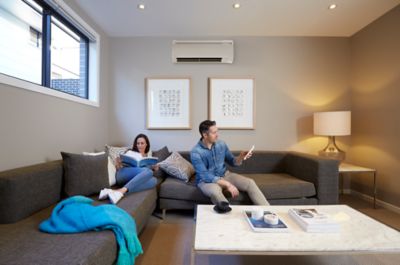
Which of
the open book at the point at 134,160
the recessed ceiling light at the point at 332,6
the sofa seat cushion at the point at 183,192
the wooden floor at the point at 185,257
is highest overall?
the recessed ceiling light at the point at 332,6

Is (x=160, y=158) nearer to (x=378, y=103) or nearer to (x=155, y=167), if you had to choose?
(x=155, y=167)

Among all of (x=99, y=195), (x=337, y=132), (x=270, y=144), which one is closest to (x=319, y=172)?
(x=337, y=132)

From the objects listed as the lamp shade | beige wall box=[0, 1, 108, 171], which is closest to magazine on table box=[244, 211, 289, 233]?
beige wall box=[0, 1, 108, 171]

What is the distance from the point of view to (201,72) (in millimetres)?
3207

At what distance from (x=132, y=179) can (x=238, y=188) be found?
1084mm

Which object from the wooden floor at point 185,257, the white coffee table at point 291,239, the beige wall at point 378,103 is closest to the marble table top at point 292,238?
the white coffee table at point 291,239

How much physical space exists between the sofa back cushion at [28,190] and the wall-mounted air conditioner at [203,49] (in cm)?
222

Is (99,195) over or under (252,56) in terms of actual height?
under

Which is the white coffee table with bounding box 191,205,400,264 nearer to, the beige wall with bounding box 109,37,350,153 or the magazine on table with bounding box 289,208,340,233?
the magazine on table with bounding box 289,208,340,233

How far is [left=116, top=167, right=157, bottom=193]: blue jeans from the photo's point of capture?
2012 millimetres

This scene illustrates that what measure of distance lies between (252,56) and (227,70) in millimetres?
444

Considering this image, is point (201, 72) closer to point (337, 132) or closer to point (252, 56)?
point (252, 56)

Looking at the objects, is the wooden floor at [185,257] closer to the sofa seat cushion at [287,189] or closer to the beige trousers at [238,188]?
the beige trousers at [238,188]

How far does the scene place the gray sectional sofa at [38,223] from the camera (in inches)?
37.7
